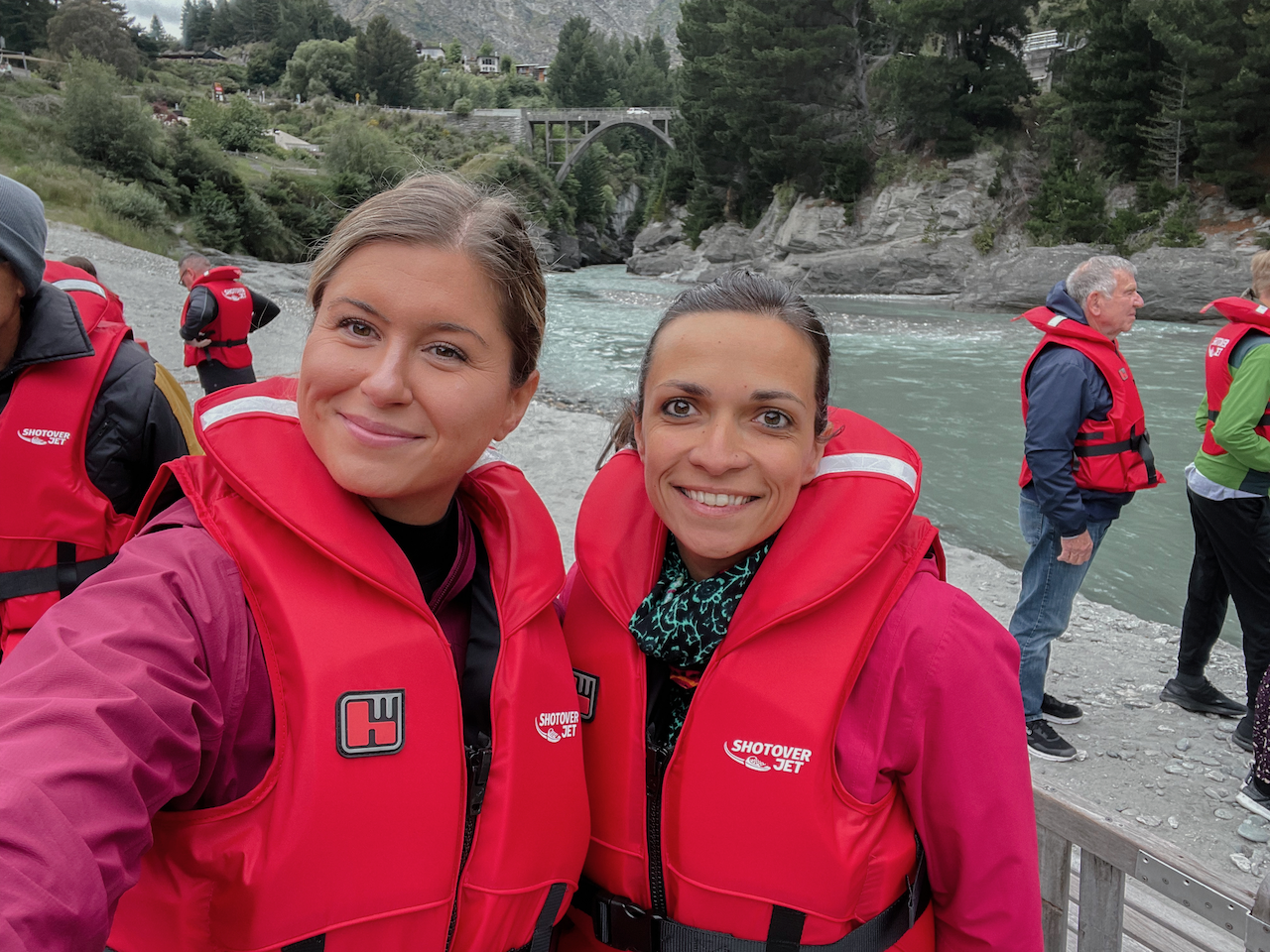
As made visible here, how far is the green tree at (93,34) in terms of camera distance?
50.4 m

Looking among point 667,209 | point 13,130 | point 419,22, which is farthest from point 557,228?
point 419,22

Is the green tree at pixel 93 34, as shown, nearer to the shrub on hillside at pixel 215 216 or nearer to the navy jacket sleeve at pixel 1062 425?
the shrub on hillside at pixel 215 216

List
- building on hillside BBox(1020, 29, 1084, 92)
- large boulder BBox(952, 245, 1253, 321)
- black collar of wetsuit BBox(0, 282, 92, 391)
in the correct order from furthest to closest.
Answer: building on hillside BBox(1020, 29, 1084, 92) → large boulder BBox(952, 245, 1253, 321) → black collar of wetsuit BBox(0, 282, 92, 391)

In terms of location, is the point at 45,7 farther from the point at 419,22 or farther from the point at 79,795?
the point at 419,22

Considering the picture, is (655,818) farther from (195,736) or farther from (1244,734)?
(1244,734)

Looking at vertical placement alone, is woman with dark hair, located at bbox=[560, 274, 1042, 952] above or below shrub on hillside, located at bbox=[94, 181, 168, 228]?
below

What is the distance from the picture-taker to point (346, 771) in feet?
3.47

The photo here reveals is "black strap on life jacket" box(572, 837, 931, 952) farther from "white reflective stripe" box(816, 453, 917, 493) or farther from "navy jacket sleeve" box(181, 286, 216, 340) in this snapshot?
"navy jacket sleeve" box(181, 286, 216, 340)

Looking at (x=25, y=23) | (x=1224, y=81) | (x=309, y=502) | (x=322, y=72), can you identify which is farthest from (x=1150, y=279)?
(x=322, y=72)

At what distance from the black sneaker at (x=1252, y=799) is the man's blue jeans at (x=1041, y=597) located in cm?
85

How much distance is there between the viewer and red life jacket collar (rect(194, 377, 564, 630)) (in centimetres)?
112

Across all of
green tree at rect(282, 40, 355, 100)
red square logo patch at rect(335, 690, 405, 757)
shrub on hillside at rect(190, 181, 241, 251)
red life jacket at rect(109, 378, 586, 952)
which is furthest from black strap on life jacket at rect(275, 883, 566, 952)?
green tree at rect(282, 40, 355, 100)

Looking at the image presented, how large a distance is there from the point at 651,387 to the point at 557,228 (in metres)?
52.9

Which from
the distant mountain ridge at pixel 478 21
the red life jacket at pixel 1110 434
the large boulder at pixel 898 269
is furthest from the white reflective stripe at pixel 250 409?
the distant mountain ridge at pixel 478 21
